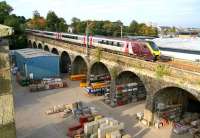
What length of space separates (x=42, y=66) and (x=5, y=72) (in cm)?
3525

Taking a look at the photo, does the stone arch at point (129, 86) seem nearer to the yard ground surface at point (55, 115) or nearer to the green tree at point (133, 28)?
the yard ground surface at point (55, 115)

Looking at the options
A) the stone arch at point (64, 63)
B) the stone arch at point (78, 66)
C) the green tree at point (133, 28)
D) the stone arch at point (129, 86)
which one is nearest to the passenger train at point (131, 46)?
the stone arch at point (129, 86)

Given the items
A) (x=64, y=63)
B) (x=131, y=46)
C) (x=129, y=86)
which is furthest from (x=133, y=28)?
(x=129, y=86)

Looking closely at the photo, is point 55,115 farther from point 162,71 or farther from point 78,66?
point 78,66

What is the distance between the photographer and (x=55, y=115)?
92.9 ft

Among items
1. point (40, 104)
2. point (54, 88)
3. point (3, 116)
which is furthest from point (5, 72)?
point (54, 88)

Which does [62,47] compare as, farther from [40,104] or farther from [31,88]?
[40,104]

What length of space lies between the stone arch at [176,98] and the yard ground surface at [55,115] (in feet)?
9.95

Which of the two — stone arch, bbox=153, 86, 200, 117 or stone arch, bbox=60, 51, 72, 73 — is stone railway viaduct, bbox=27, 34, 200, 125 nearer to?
stone arch, bbox=153, 86, 200, 117

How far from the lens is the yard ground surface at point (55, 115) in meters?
24.2

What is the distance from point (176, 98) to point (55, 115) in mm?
14490

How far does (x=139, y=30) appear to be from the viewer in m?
99.7

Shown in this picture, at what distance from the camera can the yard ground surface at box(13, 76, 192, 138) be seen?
→ 79.5 ft

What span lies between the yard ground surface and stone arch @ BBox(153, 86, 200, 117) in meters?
3.03
